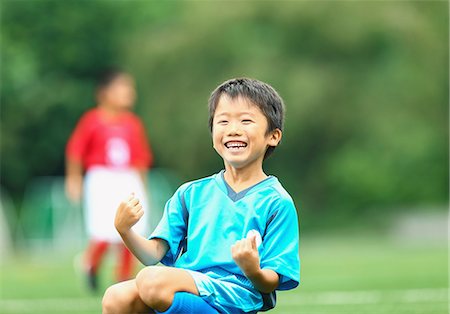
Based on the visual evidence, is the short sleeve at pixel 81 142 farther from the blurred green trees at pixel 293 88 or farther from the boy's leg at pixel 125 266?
the blurred green trees at pixel 293 88

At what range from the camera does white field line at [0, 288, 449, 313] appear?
321 inches

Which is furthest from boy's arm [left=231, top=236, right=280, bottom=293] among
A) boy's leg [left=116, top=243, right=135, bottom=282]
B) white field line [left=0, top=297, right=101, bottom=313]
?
boy's leg [left=116, top=243, right=135, bottom=282]

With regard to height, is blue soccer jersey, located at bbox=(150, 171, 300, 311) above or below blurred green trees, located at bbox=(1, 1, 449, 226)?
below

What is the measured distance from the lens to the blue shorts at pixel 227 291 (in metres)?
4.33

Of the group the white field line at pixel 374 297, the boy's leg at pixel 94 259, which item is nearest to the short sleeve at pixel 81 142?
the boy's leg at pixel 94 259

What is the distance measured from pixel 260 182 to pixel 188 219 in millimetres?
359

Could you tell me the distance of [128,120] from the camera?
10.7 m

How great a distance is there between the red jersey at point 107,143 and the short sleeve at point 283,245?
6189 millimetres

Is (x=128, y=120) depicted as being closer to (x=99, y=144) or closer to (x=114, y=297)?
(x=99, y=144)

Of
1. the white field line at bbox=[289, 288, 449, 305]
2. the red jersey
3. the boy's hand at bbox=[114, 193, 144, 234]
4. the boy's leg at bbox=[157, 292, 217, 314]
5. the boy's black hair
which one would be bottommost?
the boy's leg at bbox=[157, 292, 217, 314]

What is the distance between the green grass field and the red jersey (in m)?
1.30

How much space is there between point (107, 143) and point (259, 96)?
6059mm

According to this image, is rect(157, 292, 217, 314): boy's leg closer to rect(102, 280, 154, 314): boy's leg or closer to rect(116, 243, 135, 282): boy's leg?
rect(102, 280, 154, 314): boy's leg

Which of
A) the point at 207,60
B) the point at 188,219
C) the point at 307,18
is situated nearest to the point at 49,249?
the point at 207,60
